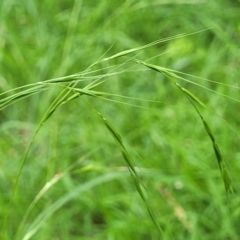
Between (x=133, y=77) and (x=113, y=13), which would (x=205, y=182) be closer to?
(x=133, y=77)

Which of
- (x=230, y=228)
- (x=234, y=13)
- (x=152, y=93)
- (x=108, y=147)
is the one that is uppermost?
(x=234, y=13)

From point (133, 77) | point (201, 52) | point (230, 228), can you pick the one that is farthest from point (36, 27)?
point (230, 228)

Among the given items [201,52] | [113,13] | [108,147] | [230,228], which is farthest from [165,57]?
[230,228]

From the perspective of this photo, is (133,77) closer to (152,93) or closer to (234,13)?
(152,93)

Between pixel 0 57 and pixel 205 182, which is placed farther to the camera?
pixel 0 57

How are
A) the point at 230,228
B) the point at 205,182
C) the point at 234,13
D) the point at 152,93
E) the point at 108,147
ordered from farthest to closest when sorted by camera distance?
the point at 234,13 < the point at 152,93 < the point at 108,147 < the point at 205,182 < the point at 230,228

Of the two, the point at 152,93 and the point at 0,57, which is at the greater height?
the point at 0,57

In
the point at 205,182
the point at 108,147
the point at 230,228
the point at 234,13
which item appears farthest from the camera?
the point at 234,13
